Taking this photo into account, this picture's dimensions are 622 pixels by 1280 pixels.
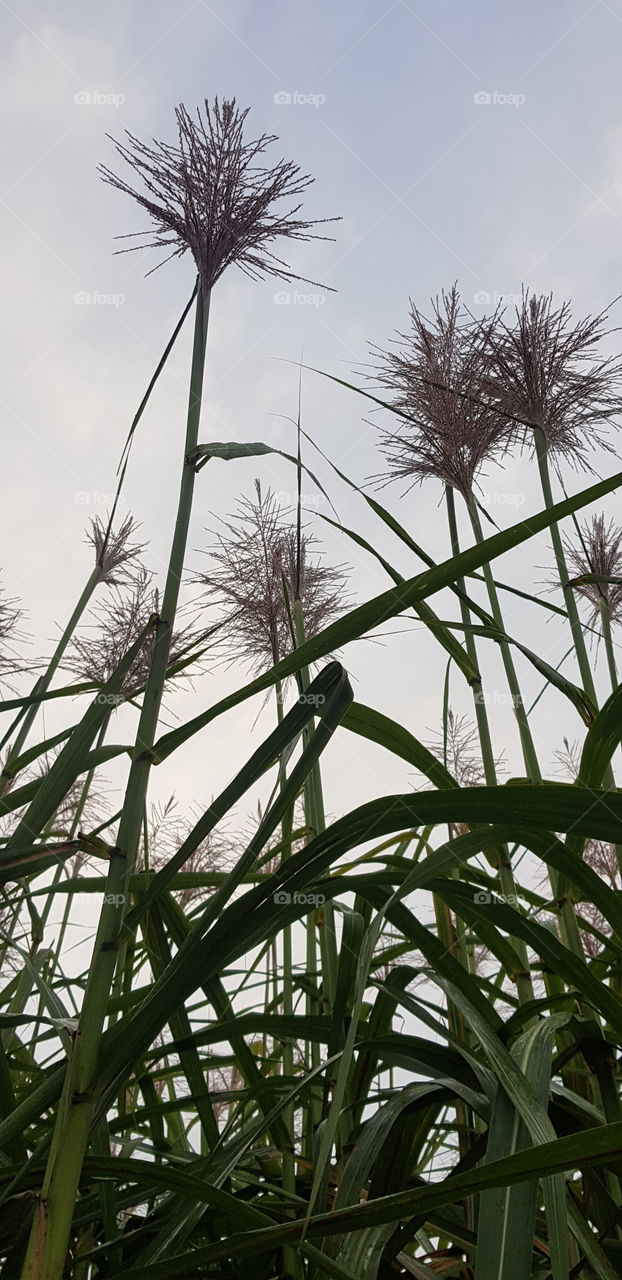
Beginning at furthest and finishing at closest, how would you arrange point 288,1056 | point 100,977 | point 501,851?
point 288,1056
point 501,851
point 100,977

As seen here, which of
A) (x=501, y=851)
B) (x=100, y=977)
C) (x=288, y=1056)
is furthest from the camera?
(x=288, y=1056)

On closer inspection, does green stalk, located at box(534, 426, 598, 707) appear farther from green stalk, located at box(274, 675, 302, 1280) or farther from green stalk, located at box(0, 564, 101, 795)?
green stalk, located at box(0, 564, 101, 795)

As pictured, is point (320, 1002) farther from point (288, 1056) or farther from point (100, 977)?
point (100, 977)

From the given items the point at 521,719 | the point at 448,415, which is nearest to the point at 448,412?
the point at 448,415

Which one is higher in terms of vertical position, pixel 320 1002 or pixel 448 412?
pixel 448 412

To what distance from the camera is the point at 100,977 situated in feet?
1.95

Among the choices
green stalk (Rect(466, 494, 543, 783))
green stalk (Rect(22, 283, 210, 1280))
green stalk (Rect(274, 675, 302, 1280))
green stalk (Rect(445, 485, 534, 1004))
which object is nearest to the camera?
green stalk (Rect(22, 283, 210, 1280))

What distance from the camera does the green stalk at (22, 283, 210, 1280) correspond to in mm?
524

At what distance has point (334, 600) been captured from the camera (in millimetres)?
1887

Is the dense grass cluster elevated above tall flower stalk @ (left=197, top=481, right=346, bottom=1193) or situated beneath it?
situated beneath

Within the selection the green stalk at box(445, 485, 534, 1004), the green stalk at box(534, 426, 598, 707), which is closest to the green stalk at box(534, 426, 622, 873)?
the green stalk at box(534, 426, 598, 707)

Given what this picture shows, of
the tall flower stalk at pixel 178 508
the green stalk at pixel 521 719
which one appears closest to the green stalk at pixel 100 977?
the tall flower stalk at pixel 178 508

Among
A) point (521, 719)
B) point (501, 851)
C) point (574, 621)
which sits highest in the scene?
point (574, 621)

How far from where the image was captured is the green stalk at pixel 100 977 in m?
0.52
